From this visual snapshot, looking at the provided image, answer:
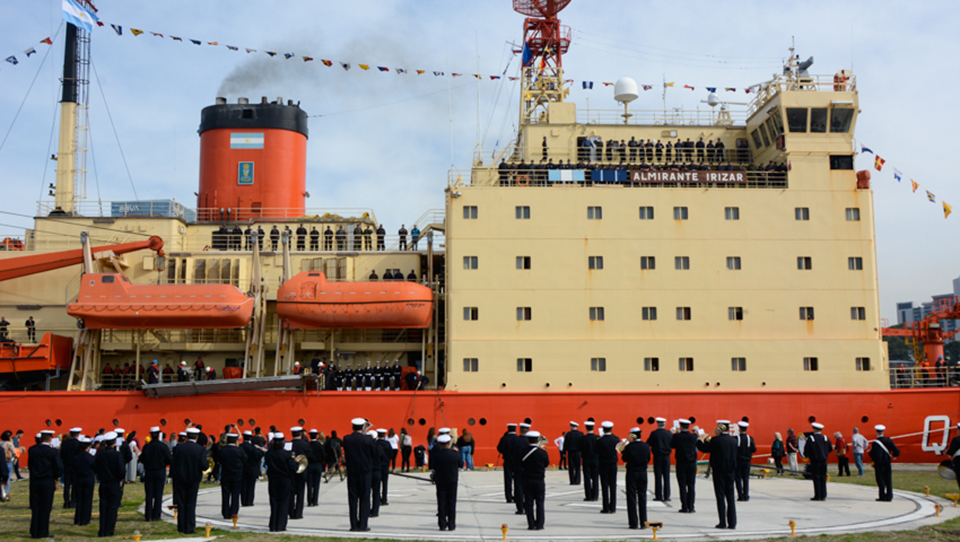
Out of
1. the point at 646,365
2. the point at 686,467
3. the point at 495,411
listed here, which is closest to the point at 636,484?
the point at 686,467

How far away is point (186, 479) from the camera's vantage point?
9578mm

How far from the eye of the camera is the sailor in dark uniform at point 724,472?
9625mm

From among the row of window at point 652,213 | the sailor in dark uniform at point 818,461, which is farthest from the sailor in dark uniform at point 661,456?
the row of window at point 652,213

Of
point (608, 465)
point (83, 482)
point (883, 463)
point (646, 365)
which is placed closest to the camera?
point (83, 482)

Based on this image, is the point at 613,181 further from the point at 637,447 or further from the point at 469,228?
the point at 637,447

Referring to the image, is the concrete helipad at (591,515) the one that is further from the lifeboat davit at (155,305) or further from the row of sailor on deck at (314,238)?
the row of sailor on deck at (314,238)

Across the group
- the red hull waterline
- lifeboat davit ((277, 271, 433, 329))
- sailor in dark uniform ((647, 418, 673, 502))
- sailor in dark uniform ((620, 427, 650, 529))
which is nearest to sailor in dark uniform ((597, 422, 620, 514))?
sailor in dark uniform ((620, 427, 650, 529))

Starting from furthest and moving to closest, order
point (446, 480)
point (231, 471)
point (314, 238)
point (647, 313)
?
1. point (314, 238)
2. point (647, 313)
3. point (231, 471)
4. point (446, 480)

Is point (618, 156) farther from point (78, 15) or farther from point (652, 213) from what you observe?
point (78, 15)

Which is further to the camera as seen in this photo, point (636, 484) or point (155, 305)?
point (155, 305)

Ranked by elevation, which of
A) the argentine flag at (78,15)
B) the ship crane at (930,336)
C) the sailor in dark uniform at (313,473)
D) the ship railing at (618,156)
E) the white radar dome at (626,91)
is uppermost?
the argentine flag at (78,15)

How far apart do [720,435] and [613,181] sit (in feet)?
35.9

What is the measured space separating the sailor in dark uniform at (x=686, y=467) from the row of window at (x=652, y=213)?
908 centimetres

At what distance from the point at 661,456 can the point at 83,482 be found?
8616mm
